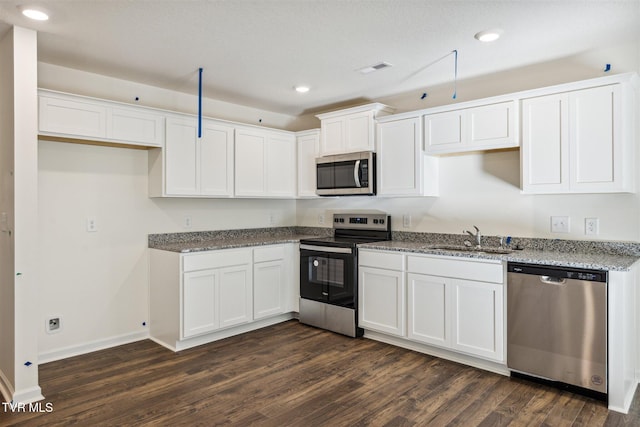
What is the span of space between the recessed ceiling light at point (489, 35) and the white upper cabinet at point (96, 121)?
2663mm

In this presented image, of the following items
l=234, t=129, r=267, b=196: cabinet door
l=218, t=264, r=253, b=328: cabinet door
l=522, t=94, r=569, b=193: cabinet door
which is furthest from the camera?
l=234, t=129, r=267, b=196: cabinet door

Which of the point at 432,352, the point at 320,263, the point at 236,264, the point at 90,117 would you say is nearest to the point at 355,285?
the point at 320,263

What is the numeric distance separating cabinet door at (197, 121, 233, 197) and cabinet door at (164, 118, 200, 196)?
8cm

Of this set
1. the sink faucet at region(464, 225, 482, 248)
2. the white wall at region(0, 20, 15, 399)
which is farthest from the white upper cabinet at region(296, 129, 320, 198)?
the white wall at region(0, 20, 15, 399)

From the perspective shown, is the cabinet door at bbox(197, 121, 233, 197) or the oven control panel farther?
the oven control panel

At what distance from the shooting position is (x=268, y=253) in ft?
13.9

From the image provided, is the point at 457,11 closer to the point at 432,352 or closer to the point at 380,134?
the point at 380,134

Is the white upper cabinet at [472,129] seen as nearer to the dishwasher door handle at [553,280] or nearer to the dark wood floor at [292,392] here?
the dishwasher door handle at [553,280]

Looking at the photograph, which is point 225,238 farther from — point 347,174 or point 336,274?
point 347,174

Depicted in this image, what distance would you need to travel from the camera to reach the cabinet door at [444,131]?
346 cm

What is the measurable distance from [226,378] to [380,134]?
99.7 inches

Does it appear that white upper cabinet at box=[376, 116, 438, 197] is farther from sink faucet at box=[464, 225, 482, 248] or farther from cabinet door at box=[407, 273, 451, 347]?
cabinet door at box=[407, 273, 451, 347]

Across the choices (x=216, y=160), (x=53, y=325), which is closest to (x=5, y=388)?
(x=53, y=325)

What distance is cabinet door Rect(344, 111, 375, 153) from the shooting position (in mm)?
4055
